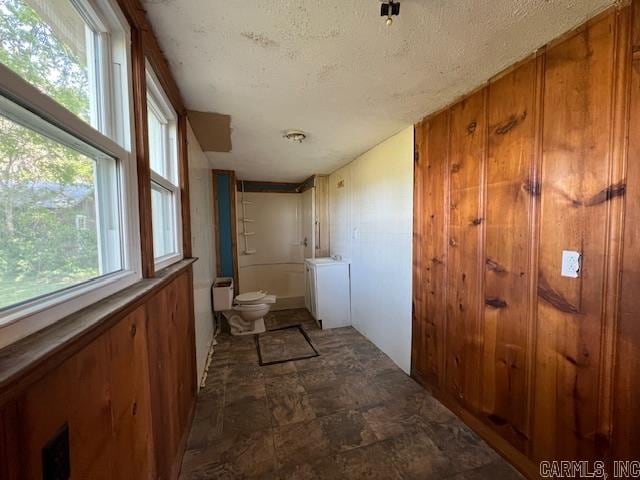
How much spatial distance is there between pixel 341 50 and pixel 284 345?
8.98 ft

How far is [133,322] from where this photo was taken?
950 mm

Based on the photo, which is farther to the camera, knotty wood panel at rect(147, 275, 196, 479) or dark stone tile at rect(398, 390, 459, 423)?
dark stone tile at rect(398, 390, 459, 423)

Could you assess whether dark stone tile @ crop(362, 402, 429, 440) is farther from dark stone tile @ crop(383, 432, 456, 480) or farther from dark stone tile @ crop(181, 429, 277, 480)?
dark stone tile @ crop(181, 429, 277, 480)

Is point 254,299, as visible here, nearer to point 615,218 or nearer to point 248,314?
point 248,314

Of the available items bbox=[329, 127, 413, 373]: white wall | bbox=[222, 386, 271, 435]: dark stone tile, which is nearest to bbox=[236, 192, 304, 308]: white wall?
bbox=[329, 127, 413, 373]: white wall

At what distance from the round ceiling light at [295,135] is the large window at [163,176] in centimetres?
89

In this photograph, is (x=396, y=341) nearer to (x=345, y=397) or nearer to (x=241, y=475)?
(x=345, y=397)

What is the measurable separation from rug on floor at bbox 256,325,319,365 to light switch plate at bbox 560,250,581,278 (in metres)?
2.16

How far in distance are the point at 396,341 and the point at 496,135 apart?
189cm

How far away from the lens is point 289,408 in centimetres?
192

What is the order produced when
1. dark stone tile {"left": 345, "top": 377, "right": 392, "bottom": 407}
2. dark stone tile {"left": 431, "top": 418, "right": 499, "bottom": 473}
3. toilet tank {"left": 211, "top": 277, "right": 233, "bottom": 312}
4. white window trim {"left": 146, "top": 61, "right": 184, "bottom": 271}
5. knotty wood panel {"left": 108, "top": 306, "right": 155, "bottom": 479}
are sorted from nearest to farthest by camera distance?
knotty wood panel {"left": 108, "top": 306, "right": 155, "bottom": 479} < white window trim {"left": 146, "top": 61, "right": 184, "bottom": 271} < dark stone tile {"left": 431, "top": 418, "right": 499, "bottom": 473} < dark stone tile {"left": 345, "top": 377, "right": 392, "bottom": 407} < toilet tank {"left": 211, "top": 277, "right": 233, "bottom": 312}

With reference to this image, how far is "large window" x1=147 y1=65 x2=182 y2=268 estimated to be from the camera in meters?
1.44

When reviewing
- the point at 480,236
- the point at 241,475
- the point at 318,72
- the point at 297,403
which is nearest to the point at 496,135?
the point at 480,236

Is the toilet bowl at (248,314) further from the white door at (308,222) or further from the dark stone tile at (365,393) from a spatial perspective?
the dark stone tile at (365,393)
